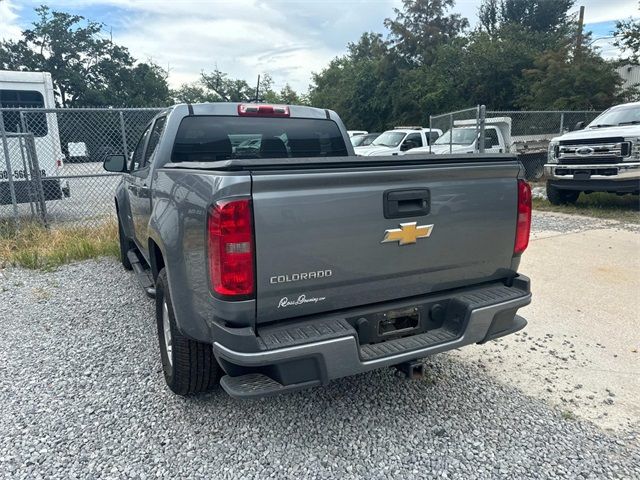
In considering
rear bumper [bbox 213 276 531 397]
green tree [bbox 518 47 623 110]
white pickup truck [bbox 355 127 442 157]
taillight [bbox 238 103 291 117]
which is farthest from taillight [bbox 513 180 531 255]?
green tree [bbox 518 47 623 110]

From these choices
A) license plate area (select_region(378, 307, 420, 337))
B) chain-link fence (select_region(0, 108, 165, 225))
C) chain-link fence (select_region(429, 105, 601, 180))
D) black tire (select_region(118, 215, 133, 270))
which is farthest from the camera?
chain-link fence (select_region(429, 105, 601, 180))

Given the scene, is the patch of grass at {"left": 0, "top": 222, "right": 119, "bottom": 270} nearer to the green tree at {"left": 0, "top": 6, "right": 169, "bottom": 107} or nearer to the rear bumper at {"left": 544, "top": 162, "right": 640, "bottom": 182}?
the rear bumper at {"left": 544, "top": 162, "right": 640, "bottom": 182}

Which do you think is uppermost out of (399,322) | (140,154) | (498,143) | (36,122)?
(36,122)

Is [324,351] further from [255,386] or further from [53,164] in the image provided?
[53,164]

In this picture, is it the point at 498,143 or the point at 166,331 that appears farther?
the point at 498,143

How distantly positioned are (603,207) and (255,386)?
34.2 ft

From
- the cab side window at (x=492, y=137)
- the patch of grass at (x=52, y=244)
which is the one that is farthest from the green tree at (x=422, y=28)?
the patch of grass at (x=52, y=244)

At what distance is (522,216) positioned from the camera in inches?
121

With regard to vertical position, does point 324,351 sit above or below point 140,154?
below

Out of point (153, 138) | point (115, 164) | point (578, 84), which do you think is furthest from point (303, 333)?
point (578, 84)

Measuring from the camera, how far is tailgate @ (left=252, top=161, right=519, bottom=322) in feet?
7.59

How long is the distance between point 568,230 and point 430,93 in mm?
22597

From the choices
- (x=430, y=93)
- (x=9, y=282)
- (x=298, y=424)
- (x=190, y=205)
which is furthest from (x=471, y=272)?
(x=430, y=93)

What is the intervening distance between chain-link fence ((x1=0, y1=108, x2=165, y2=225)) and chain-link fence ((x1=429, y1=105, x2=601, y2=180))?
8071 millimetres
